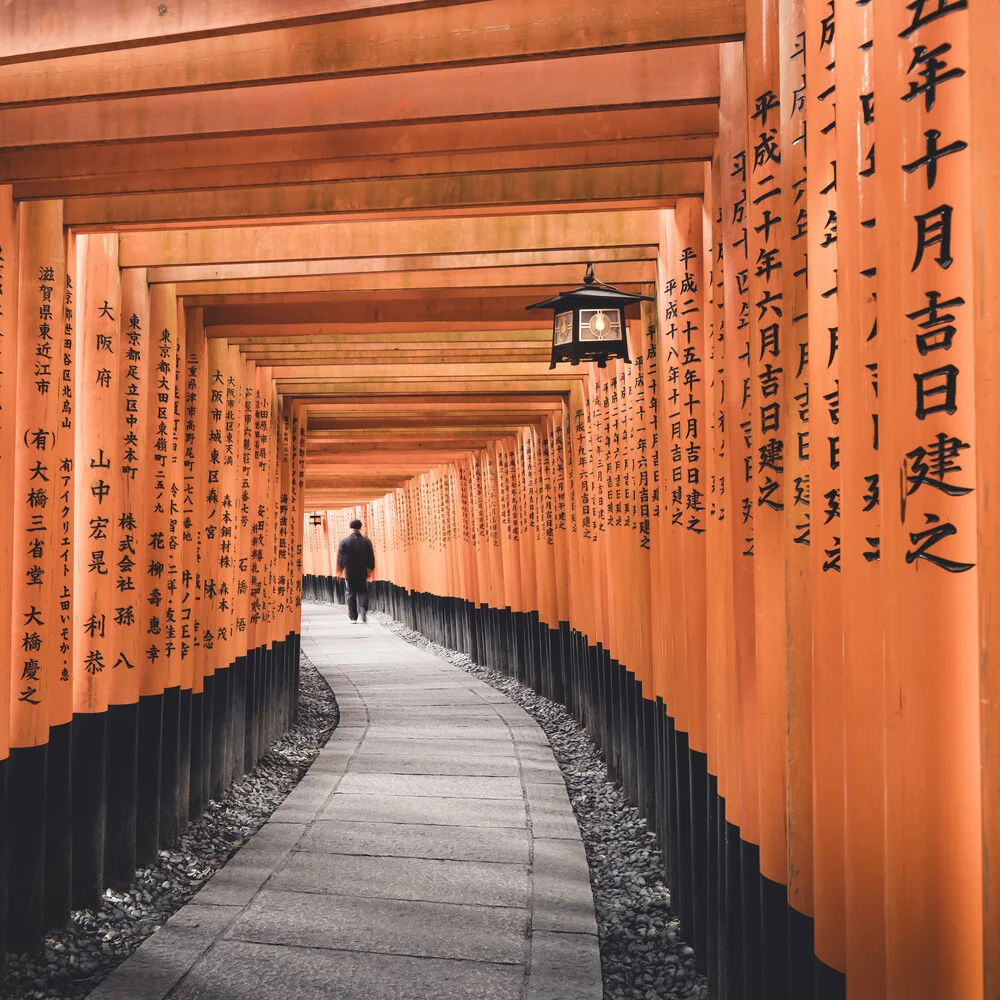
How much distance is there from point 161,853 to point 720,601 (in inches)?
163

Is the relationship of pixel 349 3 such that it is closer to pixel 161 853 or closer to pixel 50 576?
pixel 50 576

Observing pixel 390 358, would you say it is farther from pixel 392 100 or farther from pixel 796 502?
pixel 796 502

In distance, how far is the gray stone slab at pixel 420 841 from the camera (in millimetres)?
6129

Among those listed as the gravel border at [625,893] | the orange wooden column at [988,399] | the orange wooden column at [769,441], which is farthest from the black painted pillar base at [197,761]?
the orange wooden column at [988,399]

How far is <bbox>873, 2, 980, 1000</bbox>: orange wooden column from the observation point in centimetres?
178

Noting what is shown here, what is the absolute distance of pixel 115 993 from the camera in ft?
13.6

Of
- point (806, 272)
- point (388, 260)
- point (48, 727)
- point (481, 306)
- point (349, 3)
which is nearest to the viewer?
point (806, 272)

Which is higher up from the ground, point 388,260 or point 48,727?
point 388,260

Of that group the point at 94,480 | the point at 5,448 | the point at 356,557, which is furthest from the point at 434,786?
the point at 356,557

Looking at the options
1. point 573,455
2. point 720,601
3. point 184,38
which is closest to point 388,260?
point 184,38

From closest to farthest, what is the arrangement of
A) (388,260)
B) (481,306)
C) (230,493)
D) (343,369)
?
(388,260) → (481,306) → (230,493) → (343,369)

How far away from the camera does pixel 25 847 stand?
15.0 feet

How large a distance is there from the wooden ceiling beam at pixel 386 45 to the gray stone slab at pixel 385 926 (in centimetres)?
380

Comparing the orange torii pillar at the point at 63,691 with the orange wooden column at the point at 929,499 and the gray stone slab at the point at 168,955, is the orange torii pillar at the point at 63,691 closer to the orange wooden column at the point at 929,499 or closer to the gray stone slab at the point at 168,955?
the gray stone slab at the point at 168,955
